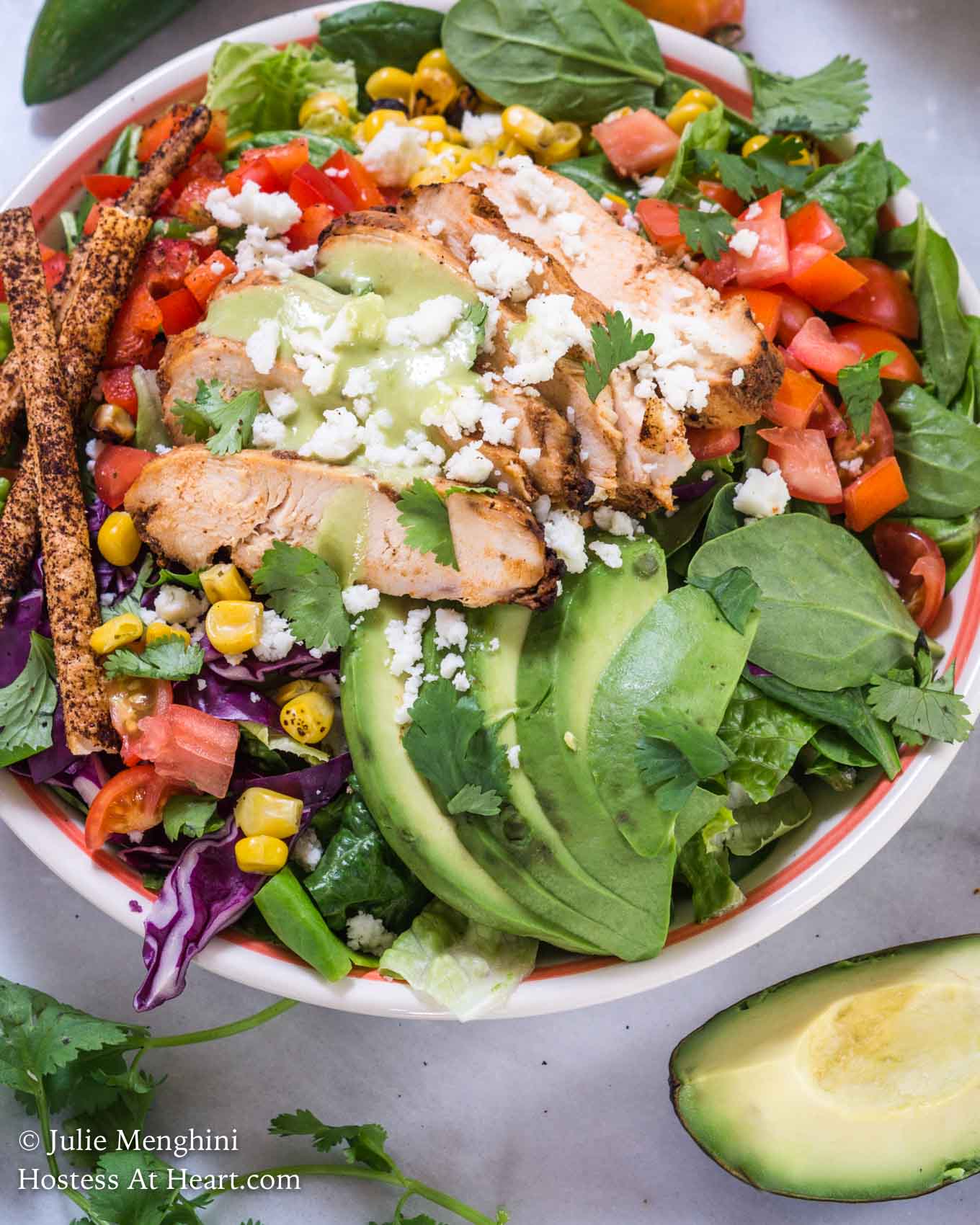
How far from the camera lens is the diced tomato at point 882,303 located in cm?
379

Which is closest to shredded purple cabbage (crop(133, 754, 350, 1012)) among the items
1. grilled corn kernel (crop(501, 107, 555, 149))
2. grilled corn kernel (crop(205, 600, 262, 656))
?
grilled corn kernel (crop(205, 600, 262, 656))

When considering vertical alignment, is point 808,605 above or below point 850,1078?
above

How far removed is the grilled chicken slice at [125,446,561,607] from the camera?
3.01 metres

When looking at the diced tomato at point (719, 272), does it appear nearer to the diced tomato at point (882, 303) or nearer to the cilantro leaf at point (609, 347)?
the diced tomato at point (882, 303)

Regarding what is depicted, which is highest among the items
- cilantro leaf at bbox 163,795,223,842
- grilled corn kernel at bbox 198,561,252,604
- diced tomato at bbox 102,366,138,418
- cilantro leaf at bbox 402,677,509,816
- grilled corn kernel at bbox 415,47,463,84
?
grilled corn kernel at bbox 415,47,463,84

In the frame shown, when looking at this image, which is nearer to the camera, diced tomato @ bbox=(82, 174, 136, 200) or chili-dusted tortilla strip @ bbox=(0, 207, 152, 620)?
chili-dusted tortilla strip @ bbox=(0, 207, 152, 620)

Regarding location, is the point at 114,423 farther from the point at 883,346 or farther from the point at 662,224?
the point at 883,346

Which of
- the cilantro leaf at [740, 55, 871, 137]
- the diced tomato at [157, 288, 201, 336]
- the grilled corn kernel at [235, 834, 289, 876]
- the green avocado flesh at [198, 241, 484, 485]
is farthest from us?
the cilantro leaf at [740, 55, 871, 137]

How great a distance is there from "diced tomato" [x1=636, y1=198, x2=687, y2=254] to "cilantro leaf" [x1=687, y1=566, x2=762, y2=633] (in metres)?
1.18

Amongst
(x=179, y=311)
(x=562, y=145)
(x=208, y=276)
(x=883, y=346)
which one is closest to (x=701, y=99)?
(x=562, y=145)

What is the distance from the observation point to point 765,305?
364 centimetres

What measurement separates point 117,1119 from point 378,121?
3538mm

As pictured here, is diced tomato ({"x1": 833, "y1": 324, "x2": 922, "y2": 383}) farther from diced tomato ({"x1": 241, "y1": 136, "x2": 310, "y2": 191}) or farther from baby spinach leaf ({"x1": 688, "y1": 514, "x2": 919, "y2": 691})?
diced tomato ({"x1": 241, "y1": 136, "x2": 310, "y2": 191})

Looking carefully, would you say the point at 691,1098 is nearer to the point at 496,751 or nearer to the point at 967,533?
the point at 496,751
